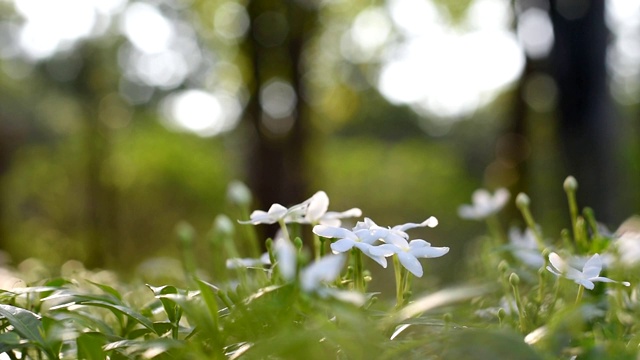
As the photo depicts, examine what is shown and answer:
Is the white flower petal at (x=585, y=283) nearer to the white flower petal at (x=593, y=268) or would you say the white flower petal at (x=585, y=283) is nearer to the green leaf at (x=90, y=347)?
the white flower petal at (x=593, y=268)

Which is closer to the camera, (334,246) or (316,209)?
(334,246)

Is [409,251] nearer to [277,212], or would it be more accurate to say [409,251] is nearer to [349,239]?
[349,239]

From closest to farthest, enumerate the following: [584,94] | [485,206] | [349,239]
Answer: [349,239], [485,206], [584,94]

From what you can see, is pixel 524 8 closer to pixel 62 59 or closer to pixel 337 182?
pixel 62 59

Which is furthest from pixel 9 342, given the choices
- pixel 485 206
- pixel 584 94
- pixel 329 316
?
pixel 584 94

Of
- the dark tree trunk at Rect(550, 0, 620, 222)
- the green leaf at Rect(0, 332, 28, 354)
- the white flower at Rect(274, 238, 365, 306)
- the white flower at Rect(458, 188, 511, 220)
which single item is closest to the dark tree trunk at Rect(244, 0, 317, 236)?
the dark tree trunk at Rect(550, 0, 620, 222)
